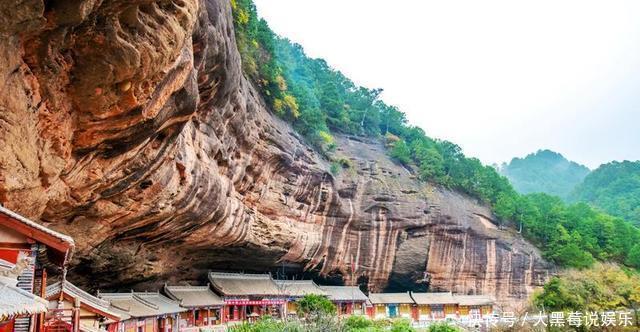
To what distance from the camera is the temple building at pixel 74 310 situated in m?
9.79

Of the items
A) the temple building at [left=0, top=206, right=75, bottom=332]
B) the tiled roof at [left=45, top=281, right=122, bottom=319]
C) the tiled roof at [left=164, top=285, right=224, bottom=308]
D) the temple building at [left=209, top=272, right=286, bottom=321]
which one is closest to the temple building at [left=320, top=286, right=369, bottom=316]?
the temple building at [left=209, top=272, right=286, bottom=321]

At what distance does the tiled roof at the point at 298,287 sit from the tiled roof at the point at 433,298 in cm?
887

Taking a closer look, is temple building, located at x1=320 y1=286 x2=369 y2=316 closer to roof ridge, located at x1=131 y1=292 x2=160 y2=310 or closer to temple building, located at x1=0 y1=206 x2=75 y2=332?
roof ridge, located at x1=131 y1=292 x2=160 y2=310

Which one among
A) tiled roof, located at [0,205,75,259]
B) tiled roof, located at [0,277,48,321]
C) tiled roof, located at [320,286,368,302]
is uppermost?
tiled roof, located at [0,205,75,259]

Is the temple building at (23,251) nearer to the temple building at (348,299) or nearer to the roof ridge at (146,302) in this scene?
the roof ridge at (146,302)

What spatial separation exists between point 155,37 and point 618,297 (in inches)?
1091

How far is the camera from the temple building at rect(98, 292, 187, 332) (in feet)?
56.0

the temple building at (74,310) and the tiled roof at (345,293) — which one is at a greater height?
the temple building at (74,310)

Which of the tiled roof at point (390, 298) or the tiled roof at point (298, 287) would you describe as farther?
the tiled roof at point (390, 298)

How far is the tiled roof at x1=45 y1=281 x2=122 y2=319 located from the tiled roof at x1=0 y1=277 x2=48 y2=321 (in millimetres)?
4978

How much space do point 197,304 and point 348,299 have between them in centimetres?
1272

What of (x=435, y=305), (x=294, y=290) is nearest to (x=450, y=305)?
(x=435, y=305)

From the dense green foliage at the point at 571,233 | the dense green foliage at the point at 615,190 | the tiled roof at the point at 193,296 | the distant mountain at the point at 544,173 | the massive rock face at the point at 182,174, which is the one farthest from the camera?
the distant mountain at the point at 544,173

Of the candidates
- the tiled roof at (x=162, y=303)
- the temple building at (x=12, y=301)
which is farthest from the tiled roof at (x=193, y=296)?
the temple building at (x=12, y=301)
